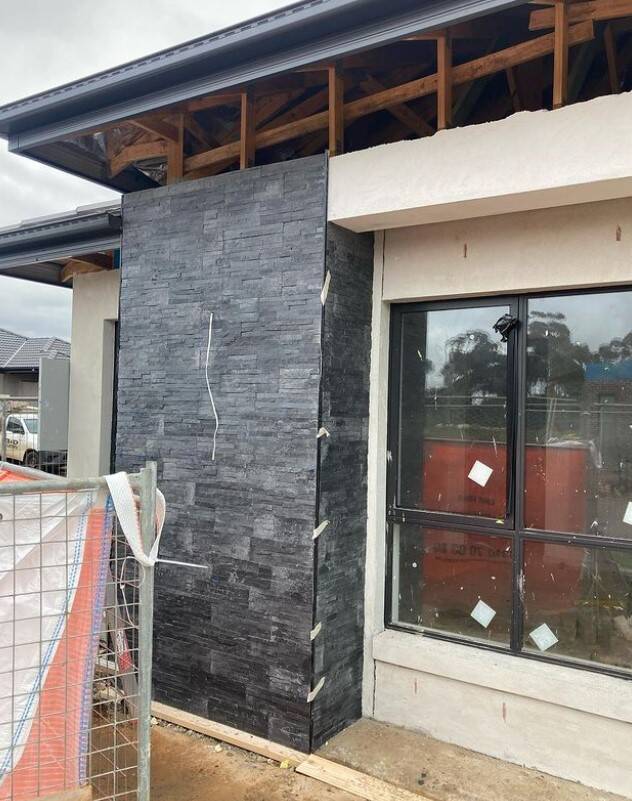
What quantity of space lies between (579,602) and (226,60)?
3.66 metres

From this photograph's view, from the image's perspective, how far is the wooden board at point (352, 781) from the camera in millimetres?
3404

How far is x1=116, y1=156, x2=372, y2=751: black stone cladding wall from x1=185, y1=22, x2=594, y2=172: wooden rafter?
413 mm

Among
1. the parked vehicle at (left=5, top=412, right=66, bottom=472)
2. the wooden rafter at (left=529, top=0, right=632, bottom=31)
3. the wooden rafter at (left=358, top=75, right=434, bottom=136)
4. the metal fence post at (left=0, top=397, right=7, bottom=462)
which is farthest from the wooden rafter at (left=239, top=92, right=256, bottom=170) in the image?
the parked vehicle at (left=5, top=412, right=66, bottom=472)

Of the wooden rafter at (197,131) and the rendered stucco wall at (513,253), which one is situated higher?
the wooden rafter at (197,131)

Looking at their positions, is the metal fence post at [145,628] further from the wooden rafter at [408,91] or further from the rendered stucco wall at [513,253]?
the wooden rafter at [408,91]

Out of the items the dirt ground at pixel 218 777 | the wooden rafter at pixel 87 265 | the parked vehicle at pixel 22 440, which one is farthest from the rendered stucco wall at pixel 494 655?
the parked vehicle at pixel 22 440

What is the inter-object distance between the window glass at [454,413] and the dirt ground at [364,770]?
143 cm

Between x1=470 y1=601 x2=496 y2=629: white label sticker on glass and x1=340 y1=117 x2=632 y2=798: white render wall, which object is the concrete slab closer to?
x1=340 y1=117 x2=632 y2=798: white render wall

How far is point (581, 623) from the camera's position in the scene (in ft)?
12.0

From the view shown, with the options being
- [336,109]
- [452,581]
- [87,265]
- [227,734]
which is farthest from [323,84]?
[227,734]

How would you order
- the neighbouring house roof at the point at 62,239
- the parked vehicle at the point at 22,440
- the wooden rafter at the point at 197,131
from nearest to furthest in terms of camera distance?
the wooden rafter at the point at 197,131 < the neighbouring house roof at the point at 62,239 < the parked vehicle at the point at 22,440

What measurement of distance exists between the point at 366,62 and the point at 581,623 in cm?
355

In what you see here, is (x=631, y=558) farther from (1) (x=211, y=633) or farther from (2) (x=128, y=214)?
(2) (x=128, y=214)

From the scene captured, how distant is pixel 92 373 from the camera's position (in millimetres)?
6324
